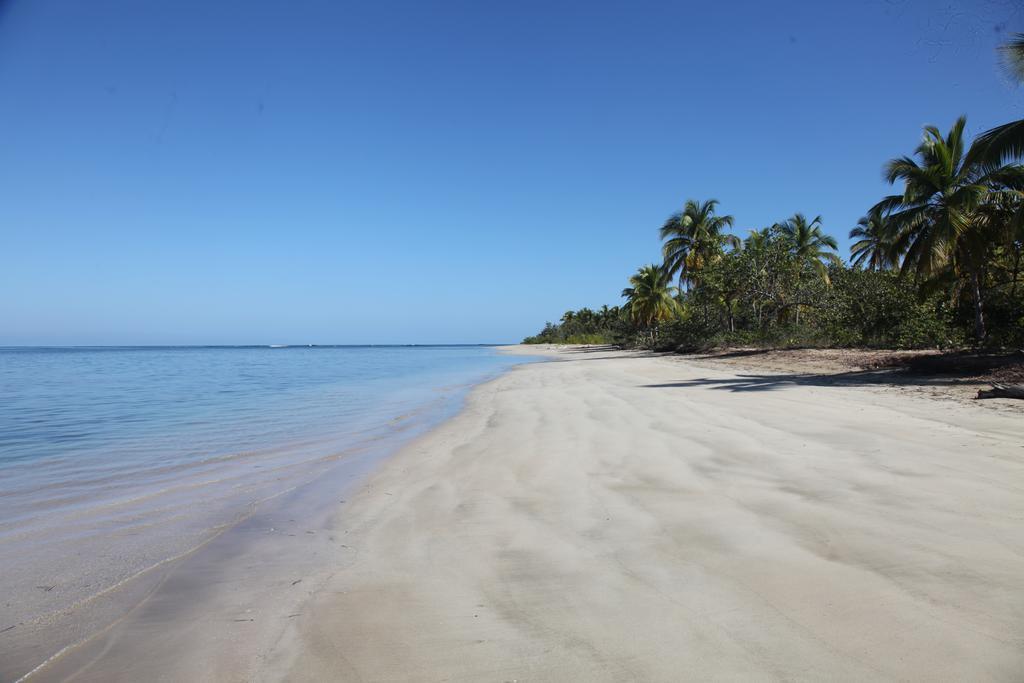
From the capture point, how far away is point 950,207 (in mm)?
15016

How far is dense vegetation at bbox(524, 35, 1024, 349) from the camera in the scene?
48.0 ft

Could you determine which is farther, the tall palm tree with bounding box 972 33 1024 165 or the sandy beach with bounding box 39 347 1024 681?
the tall palm tree with bounding box 972 33 1024 165

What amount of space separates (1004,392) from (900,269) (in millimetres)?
12074

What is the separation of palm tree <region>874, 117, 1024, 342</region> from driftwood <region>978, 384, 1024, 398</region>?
23.1 ft

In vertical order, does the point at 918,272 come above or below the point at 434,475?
above

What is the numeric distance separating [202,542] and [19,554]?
1.14 m

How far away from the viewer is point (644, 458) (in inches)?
218

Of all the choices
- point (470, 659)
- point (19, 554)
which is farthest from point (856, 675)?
point (19, 554)

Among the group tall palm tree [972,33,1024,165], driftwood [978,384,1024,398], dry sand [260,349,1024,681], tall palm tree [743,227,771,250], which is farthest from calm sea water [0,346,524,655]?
tall palm tree [743,227,771,250]

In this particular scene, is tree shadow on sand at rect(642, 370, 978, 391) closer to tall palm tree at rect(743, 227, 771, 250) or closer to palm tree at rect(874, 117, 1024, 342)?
palm tree at rect(874, 117, 1024, 342)

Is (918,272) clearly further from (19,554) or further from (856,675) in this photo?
(19,554)

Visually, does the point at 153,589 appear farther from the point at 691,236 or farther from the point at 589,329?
the point at 589,329

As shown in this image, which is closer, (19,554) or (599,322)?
(19,554)

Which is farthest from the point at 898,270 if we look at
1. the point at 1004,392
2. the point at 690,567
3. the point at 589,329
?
the point at 589,329
